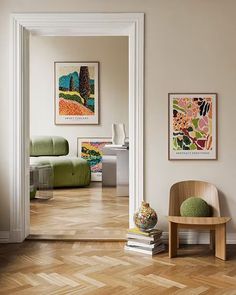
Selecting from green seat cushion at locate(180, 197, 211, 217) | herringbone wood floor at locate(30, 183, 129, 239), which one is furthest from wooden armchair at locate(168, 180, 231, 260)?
herringbone wood floor at locate(30, 183, 129, 239)

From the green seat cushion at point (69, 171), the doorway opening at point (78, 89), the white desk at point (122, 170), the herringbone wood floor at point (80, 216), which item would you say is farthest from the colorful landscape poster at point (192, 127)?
the doorway opening at point (78, 89)

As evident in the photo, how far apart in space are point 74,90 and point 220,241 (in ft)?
21.8

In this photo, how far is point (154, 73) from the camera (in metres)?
5.16

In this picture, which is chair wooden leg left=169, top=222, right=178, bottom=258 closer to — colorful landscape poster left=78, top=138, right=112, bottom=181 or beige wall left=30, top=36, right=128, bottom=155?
colorful landscape poster left=78, top=138, right=112, bottom=181

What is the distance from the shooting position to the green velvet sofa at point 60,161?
9.42 metres

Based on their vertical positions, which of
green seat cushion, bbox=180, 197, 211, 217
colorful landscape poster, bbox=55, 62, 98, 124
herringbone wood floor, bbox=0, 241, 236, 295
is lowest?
herringbone wood floor, bbox=0, 241, 236, 295

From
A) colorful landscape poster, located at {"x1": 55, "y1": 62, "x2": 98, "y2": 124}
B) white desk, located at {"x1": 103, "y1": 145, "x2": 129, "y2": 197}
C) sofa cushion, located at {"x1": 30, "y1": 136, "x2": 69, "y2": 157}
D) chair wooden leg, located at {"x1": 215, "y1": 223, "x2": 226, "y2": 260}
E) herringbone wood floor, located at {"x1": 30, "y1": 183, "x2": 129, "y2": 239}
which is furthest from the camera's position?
colorful landscape poster, located at {"x1": 55, "y1": 62, "x2": 98, "y2": 124}

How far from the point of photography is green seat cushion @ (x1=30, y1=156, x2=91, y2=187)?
9.38 m

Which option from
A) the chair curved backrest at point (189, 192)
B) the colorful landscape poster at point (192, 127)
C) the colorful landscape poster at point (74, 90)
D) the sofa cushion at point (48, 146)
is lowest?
the chair curved backrest at point (189, 192)

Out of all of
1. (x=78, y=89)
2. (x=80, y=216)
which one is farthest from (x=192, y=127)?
(x=78, y=89)

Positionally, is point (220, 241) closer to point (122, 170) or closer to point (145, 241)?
point (145, 241)

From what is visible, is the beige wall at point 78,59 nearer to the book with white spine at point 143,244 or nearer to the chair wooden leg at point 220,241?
the book with white spine at point 143,244

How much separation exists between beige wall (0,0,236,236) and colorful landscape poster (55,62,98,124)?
17.6 ft

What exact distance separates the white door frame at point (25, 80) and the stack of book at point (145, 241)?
17.4 inches
